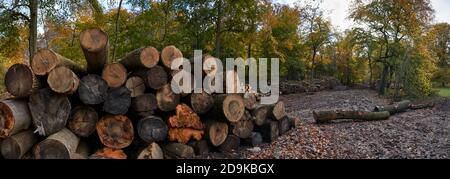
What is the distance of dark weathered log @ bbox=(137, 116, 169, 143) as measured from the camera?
5668mm

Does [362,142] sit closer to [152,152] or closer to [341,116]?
[341,116]

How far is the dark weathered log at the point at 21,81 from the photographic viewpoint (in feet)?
16.6

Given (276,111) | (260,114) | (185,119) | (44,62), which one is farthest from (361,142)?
(44,62)

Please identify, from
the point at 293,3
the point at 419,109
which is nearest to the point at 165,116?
the point at 419,109

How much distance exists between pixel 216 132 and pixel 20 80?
10.4 ft

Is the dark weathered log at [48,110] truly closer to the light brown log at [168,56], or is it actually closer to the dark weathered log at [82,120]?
the dark weathered log at [82,120]

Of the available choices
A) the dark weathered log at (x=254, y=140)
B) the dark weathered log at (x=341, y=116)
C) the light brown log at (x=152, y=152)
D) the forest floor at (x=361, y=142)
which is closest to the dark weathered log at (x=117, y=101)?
the light brown log at (x=152, y=152)

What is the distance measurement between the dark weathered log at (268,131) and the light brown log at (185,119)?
1541 millimetres

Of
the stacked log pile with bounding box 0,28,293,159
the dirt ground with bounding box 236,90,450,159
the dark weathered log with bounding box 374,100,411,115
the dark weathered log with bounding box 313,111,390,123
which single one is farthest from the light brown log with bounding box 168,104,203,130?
the dark weathered log with bounding box 374,100,411,115

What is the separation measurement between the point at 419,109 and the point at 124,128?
1179cm

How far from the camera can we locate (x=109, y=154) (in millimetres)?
5406
